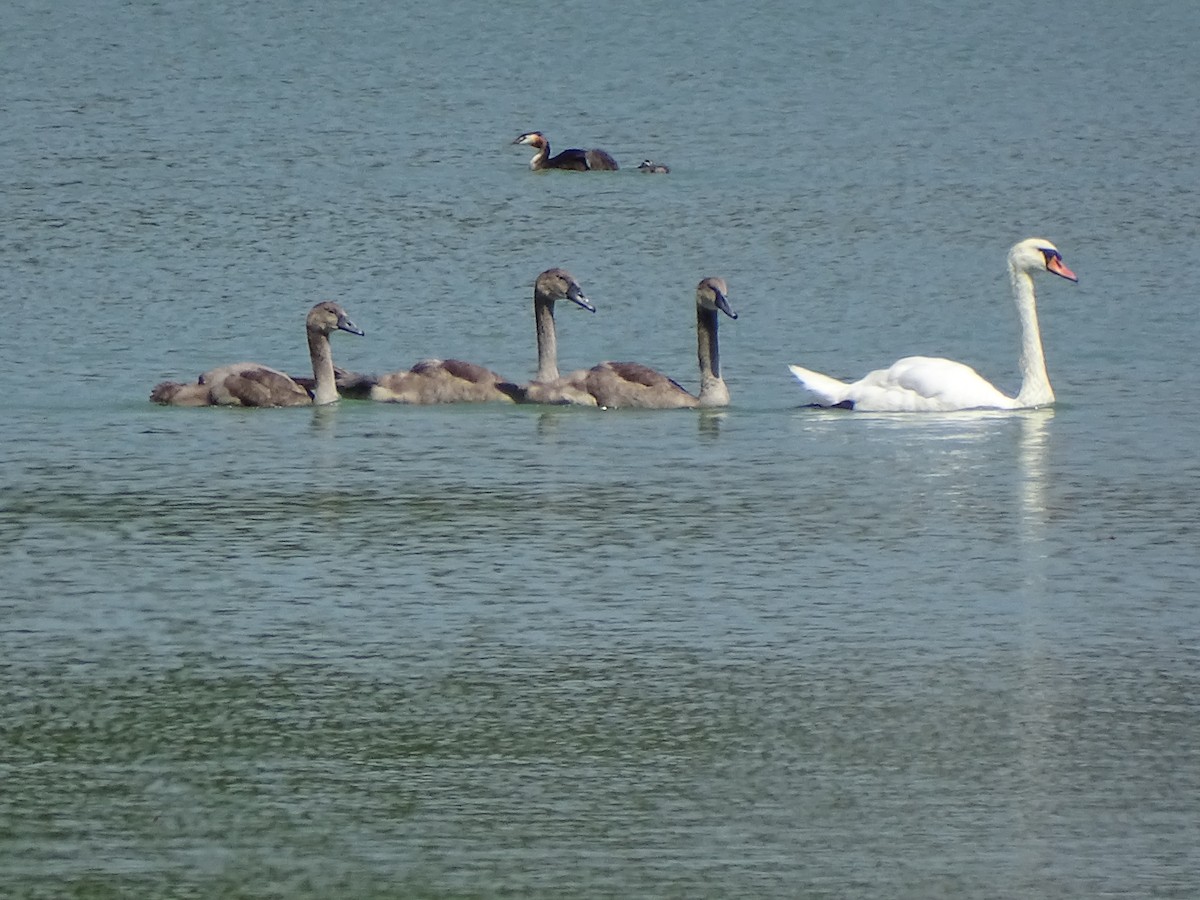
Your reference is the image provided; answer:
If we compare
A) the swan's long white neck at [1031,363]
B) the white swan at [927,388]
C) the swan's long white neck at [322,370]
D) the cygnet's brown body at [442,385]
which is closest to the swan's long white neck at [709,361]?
the white swan at [927,388]

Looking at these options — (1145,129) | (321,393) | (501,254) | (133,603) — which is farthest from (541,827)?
(1145,129)

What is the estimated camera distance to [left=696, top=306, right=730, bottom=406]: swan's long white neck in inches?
544

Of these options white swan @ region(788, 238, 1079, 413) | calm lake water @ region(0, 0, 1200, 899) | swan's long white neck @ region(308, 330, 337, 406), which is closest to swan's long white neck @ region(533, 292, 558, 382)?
calm lake water @ region(0, 0, 1200, 899)

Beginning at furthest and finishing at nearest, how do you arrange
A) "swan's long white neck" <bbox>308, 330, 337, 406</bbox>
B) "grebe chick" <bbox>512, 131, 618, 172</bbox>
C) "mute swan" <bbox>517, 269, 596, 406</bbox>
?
1. "grebe chick" <bbox>512, 131, 618, 172</bbox>
2. "swan's long white neck" <bbox>308, 330, 337, 406</bbox>
3. "mute swan" <bbox>517, 269, 596, 406</bbox>

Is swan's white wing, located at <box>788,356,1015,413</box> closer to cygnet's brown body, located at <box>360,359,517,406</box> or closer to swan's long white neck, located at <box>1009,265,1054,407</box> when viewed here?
swan's long white neck, located at <box>1009,265,1054,407</box>

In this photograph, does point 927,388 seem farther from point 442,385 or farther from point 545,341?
point 442,385

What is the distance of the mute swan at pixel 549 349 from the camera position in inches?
549

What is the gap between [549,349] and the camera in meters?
14.6

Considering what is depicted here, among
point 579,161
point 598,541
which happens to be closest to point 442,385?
point 598,541

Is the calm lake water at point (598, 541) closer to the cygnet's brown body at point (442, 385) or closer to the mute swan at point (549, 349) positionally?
the cygnet's brown body at point (442, 385)

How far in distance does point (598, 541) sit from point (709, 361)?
412 cm

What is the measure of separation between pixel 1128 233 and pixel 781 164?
464 cm

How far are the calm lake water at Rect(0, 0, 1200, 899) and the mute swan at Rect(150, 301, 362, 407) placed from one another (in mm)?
125

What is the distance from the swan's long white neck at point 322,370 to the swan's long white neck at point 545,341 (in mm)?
1058
